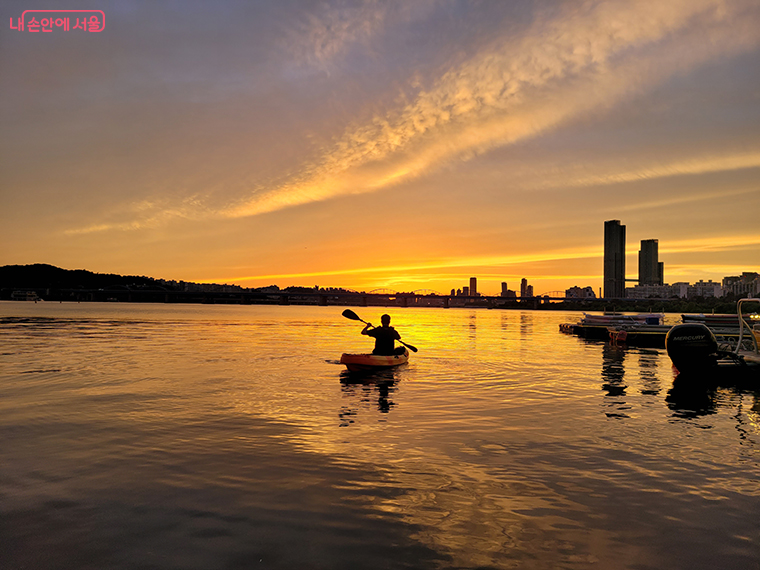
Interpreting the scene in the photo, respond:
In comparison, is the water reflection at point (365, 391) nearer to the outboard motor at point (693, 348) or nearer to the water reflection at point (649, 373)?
the water reflection at point (649, 373)

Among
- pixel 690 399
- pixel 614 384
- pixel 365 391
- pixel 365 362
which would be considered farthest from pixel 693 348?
pixel 365 362

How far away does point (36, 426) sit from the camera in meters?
13.2

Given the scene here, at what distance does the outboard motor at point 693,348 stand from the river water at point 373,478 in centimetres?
164

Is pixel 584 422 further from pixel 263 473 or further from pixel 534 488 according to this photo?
pixel 263 473

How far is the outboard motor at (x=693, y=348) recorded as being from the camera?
70.7ft

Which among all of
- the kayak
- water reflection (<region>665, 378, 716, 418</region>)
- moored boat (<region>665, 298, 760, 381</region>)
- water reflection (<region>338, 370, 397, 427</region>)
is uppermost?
moored boat (<region>665, 298, 760, 381</region>)

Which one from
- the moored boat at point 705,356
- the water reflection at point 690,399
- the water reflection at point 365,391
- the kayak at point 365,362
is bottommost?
the water reflection at point 365,391

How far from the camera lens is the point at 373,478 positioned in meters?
9.28

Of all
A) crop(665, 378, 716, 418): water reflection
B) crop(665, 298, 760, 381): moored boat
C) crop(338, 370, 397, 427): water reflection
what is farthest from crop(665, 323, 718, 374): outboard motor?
crop(338, 370, 397, 427): water reflection

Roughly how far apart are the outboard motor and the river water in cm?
164

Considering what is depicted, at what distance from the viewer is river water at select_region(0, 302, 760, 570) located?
645 cm

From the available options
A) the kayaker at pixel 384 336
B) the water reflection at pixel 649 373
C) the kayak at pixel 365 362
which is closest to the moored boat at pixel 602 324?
the water reflection at pixel 649 373

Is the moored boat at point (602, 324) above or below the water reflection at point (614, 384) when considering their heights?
above

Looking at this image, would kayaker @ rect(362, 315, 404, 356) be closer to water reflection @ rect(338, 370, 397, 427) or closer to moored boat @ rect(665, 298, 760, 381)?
water reflection @ rect(338, 370, 397, 427)
